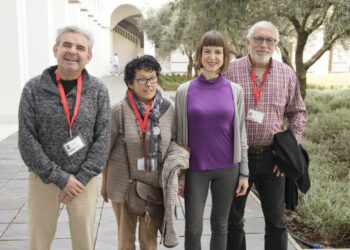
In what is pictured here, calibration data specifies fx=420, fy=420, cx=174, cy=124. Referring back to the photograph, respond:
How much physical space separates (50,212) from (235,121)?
1.33m

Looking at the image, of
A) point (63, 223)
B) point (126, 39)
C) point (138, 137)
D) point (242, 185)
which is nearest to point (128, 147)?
point (138, 137)

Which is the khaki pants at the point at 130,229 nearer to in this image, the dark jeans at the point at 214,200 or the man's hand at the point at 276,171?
the dark jeans at the point at 214,200

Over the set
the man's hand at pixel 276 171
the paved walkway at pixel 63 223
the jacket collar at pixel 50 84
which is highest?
the jacket collar at pixel 50 84

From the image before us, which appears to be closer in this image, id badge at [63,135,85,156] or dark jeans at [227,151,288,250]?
id badge at [63,135,85,156]

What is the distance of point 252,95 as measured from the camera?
3.00m

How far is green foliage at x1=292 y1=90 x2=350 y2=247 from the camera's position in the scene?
4262 mm

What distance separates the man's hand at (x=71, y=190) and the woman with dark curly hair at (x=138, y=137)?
1.01 feet

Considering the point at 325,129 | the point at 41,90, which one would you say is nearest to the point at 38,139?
the point at 41,90

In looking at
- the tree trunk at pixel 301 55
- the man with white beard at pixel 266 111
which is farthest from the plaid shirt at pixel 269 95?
the tree trunk at pixel 301 55

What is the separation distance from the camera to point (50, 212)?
2609mm

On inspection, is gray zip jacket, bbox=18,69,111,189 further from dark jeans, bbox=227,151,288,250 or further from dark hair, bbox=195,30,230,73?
dark jeans, bbox=227,151,288,250

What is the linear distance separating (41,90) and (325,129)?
8.00 m

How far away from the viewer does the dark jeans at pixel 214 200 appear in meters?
2.87

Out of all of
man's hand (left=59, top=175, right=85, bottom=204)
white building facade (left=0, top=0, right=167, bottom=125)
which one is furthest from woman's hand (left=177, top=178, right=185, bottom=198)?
white building facade (left=0, top=0, right=167, bottom=125)
